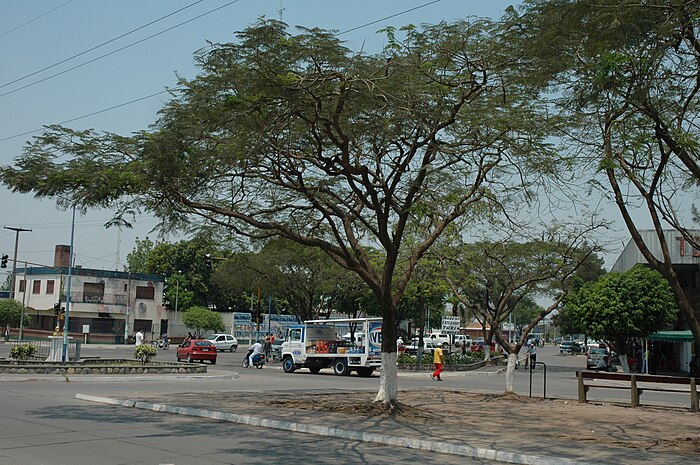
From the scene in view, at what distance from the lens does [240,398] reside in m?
20.4

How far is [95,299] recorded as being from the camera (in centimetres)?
7512

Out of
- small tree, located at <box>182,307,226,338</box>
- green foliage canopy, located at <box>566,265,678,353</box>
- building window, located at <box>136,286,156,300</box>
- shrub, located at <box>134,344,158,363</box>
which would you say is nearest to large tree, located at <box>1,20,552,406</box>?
shrub, located at <box>134,344,158,363</box>

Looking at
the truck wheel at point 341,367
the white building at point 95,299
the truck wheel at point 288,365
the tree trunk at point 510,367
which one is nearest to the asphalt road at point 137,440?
the tree trunk at point 510,367

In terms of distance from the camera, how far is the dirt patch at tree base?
Result: 14148mm

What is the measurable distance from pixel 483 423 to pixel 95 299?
216 ft

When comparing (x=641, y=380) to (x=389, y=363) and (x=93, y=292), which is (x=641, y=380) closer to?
(x=389, y=363)

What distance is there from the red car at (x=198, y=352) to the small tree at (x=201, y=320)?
29.7 m

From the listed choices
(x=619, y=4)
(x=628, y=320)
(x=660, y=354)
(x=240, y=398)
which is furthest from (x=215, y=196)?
(x=660, y=354)

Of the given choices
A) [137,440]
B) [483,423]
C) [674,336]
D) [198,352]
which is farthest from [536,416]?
[198,352]

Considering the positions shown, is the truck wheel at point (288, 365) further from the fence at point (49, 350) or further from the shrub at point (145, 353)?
the fence at point (49, 350)

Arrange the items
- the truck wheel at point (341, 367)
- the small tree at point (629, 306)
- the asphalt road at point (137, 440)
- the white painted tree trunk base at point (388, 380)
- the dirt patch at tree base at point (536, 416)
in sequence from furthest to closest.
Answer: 1. the small tree at point (629, 306)
2. the truck wheel at point (341, 367)
3. the white painted tree trunk base at point (388, 380)
4. the dirt patch at tree base at point (536, 416)
5. the asphalt road at point (137, 440)

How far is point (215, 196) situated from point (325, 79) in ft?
20.1

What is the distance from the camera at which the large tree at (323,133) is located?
14102 millimetres

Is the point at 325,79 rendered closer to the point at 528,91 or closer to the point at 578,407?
the point at 528,91
